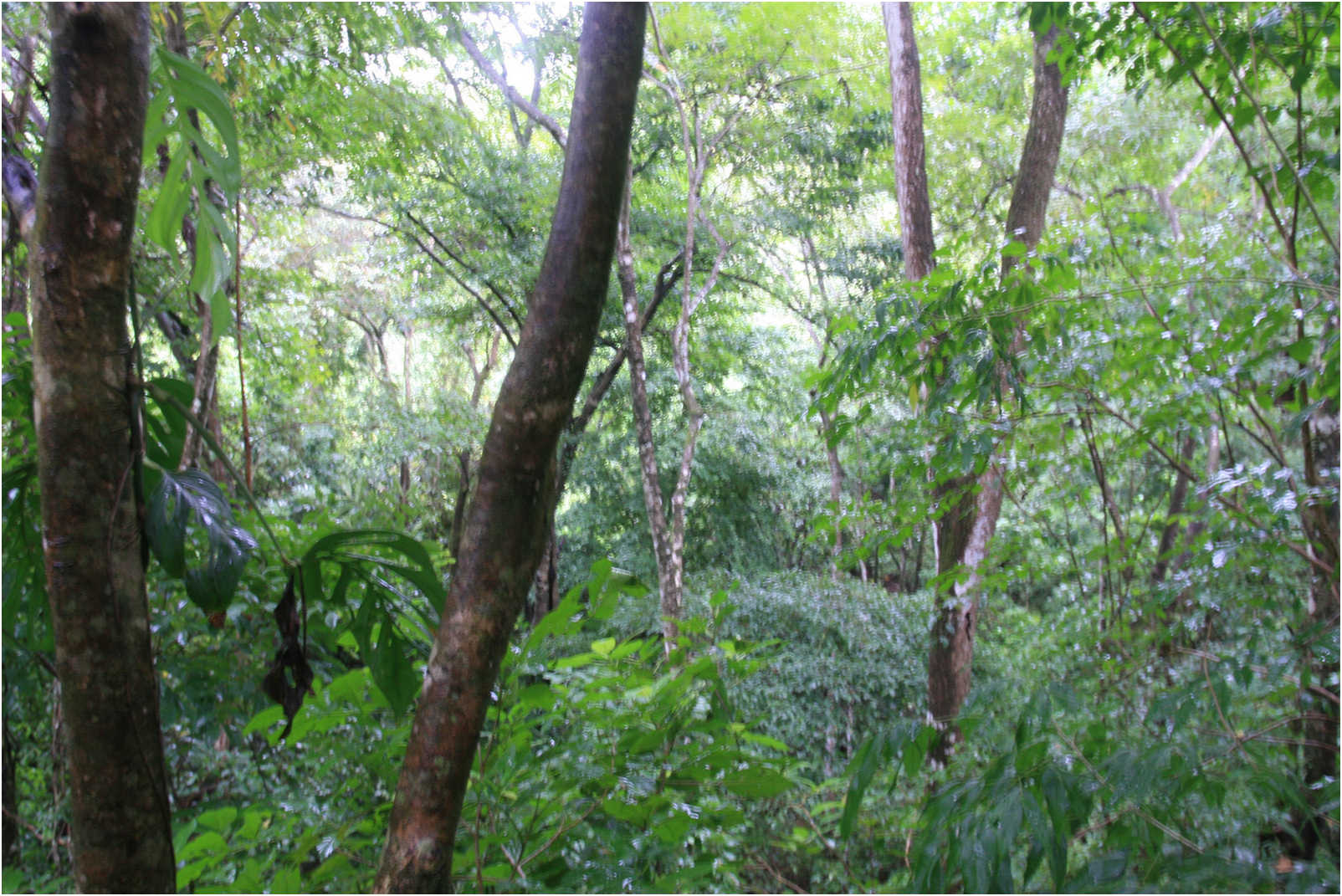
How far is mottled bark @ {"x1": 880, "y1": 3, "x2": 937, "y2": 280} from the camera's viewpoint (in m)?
3.54

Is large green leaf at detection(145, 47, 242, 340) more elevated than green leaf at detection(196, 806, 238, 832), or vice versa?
large green leaf at detection(145, 47, 242, 340)

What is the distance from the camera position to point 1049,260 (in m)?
1.56

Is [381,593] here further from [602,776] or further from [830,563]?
[830,563]

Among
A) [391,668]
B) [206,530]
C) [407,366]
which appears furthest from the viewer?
[407,366]

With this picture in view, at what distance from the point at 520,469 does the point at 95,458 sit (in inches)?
14.3

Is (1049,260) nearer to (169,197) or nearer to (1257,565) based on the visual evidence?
(1257,565)

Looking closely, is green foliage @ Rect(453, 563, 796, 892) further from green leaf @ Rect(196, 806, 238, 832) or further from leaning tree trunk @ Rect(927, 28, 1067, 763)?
leaning tree trunk @ Rect(927, 28, 1067, 763)

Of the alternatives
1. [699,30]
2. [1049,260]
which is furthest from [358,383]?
[1049,260]

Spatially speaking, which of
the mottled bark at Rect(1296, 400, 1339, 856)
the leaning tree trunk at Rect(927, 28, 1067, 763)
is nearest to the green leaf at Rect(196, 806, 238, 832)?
the mottled bark at Rect(1296, 400, 1339, 856)

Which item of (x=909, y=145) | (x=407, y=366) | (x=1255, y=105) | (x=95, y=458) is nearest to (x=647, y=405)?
(x=909, y=145)

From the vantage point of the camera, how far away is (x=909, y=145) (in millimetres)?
3602

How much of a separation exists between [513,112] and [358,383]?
5452 mm

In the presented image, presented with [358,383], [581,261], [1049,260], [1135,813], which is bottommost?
[1135,813]

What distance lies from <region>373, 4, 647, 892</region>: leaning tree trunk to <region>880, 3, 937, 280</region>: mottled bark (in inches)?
111
